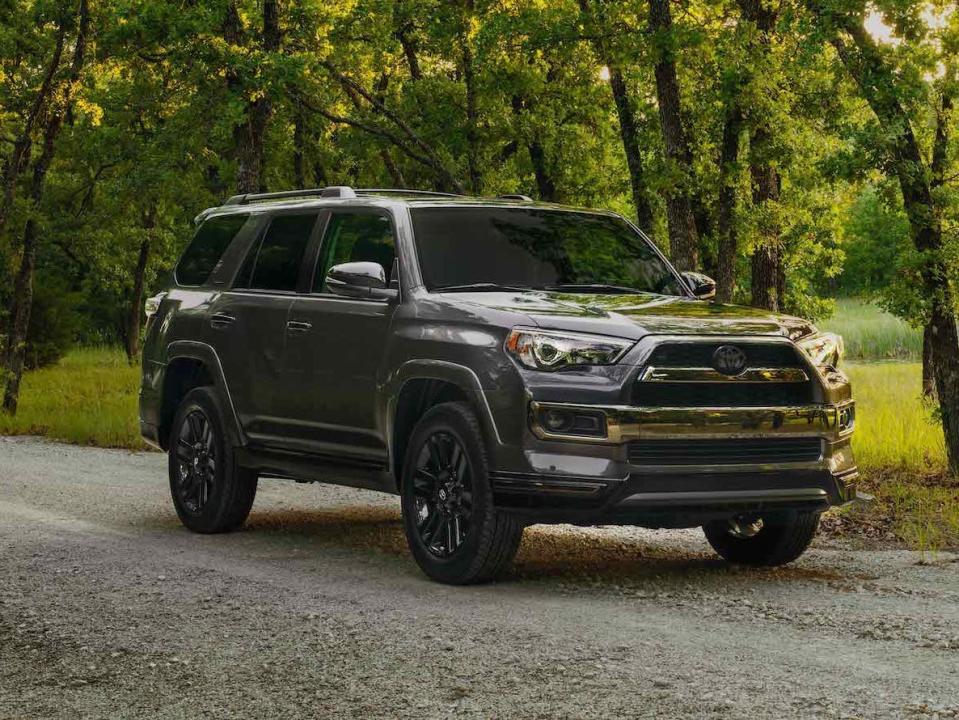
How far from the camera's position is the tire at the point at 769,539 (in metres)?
8.67

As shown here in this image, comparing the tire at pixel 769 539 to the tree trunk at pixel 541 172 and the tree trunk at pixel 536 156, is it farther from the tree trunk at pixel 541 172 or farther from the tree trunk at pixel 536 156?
the tree trunk at pixel 541 172

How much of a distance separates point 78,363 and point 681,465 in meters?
42.2

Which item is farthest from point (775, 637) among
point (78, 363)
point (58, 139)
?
point (78, 363)

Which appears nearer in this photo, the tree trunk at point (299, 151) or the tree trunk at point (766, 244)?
the tree trunk at point (766, 244)

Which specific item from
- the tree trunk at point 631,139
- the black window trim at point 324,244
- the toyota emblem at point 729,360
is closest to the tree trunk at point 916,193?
the black window trim at point 324,244

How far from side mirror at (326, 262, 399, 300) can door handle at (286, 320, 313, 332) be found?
0.57m

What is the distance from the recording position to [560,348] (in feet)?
24.7

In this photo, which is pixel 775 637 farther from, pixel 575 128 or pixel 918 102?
pixel 575 128

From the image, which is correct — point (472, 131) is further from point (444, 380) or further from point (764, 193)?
point (444, 380)

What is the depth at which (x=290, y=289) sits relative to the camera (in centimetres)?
957

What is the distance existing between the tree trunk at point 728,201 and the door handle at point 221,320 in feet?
32.8

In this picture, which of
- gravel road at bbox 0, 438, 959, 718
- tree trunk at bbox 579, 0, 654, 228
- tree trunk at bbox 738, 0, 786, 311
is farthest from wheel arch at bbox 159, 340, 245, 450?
tree trunk at bbox 579, 0, 654, 228

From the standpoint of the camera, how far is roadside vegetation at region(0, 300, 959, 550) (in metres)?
11.2

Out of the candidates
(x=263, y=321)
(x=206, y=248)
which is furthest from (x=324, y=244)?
(x=206, y=248)
